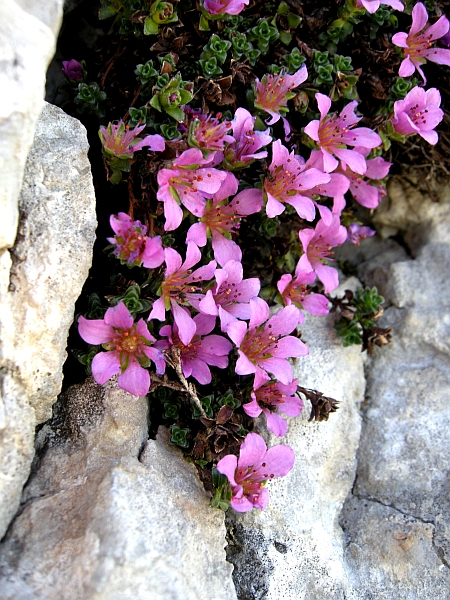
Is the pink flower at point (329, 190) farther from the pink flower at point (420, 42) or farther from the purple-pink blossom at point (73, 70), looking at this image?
the purple-pink blossom at point (73, 70)

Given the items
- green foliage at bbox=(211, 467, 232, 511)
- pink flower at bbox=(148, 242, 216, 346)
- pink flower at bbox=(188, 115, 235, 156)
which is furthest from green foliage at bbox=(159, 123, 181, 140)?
green foliage at bbox=(211, 467, 232, 511)

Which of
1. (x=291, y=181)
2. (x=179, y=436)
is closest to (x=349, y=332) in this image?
(x=291, y=181)

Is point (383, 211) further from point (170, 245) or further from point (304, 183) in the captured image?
point (170, 245)

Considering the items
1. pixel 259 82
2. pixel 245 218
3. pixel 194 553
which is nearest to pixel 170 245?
pixel 245 218

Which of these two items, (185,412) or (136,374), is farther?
(185,412)

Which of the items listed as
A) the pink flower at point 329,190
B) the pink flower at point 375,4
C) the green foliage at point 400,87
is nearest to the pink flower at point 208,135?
the pink flower at point 329,190

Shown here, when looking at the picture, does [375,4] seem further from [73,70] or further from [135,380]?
[135,380]
